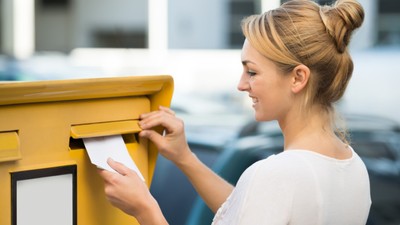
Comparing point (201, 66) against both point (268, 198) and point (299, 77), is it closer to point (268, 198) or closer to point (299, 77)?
point (299, 77)

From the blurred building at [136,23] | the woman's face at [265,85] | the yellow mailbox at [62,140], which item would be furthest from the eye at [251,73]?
Result: the blurred building at [136,23]

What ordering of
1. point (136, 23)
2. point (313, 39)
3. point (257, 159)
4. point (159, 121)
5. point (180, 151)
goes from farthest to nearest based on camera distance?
1. point (136, 23)
2. point (257, 159)
3. point (180, 151)
4. point (159, 121)
5. point (313, 39)

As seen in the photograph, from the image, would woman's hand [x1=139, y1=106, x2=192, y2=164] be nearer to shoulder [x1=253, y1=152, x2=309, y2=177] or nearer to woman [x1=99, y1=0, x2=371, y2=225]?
woman [x1=99, y1=0, x2=371, y2=225]

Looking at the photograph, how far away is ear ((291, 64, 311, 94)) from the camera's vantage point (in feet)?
5.29

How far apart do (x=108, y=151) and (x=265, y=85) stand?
382 millimetres

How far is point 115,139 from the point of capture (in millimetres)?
1746

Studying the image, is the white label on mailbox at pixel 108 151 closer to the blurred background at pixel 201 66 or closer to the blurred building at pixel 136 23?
the blurred background at pixel 201 66

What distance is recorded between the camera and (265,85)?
1633mm

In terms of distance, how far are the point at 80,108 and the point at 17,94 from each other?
0.62 ft

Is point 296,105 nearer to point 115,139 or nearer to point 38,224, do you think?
point 115,139

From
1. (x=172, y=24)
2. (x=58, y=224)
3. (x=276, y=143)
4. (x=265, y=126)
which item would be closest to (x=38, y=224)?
(x=58, y=224)

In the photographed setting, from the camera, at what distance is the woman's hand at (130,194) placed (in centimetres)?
162

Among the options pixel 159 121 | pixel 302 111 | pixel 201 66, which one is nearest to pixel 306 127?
pixel 302 111

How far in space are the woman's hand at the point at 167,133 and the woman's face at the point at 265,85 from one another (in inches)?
10.1
